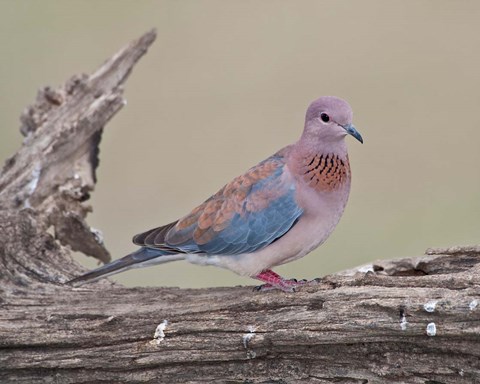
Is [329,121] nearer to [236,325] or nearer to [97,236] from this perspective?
[236,325]

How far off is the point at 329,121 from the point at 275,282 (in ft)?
2.30

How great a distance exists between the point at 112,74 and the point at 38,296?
1.64 meters

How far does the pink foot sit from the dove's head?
1.96 feet

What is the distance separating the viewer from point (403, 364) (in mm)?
3127

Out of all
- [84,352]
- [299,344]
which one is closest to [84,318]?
[84,352]

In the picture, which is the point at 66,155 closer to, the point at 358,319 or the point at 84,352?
the point at 84,352

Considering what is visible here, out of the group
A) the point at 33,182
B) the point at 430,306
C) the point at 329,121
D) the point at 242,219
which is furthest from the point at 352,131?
the point at 33,182

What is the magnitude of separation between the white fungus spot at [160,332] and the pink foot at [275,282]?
1.42 ft

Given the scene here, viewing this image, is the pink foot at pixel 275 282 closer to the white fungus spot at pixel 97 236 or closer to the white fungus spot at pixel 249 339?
the white fungus spot at pixel 249 339

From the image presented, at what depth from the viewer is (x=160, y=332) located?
3.51 metres

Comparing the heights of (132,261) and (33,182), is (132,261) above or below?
below

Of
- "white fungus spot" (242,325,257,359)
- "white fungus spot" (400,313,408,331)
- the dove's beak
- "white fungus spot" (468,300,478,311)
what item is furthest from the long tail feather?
"white fungus spot" (468,300,478,311)

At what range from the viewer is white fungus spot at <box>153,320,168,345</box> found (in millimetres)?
3501

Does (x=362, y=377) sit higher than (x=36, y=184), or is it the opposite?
(x=36, y=184)
